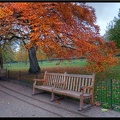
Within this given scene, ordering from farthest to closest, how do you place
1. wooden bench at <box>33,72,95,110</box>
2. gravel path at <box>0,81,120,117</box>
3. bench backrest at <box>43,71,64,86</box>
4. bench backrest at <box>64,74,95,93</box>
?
bench backrest at <box>43,71,64,86</box>
bench backrest at <box>64,74,95,93</box>
wooden bench at <box>33,72,95,110</box>
gravel path at <box>0,81,120,117</box>

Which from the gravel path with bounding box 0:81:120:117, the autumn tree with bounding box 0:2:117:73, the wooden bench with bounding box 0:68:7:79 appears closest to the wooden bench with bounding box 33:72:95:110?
the gravel path with bounding box 0:81:120:117

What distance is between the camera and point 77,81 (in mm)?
5367

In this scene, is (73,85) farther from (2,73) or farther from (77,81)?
(2,73)

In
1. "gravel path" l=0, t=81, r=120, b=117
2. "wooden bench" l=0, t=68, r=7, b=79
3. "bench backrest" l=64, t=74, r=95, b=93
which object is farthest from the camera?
"wooden bench" l=0, t=68, r=7, b=79

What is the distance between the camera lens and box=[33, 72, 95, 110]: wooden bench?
15.4ft

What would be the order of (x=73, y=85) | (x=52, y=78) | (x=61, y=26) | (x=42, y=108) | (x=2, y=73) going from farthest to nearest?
(x=2, y=73) → (x=61, y=26) → (x=52, y=78) → (x=73, y=85) → (x=42, y=108)

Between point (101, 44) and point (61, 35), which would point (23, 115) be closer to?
point (61, 35)

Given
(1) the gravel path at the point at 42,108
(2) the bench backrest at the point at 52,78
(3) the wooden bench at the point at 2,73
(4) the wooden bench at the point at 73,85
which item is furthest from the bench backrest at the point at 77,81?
(3) the wooden bench at the point at 2,73


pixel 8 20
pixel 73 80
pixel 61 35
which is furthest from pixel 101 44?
pixel 8 20

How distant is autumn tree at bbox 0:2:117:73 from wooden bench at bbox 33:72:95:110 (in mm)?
1506

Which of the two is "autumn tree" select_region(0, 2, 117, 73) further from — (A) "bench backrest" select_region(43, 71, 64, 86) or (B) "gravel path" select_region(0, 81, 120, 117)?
(B) "gravel path" select_region(0, 81, 120, 117)

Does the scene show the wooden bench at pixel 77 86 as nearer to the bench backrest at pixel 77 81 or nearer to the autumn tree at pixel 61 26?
the bench backrest at pixel 77 81

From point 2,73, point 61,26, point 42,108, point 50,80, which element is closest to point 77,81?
point 42,108

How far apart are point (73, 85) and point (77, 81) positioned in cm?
20
